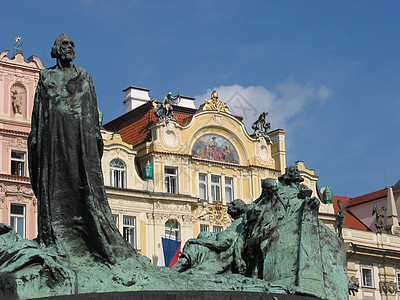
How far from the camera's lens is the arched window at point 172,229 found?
35125 mm

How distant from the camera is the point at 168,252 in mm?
31625

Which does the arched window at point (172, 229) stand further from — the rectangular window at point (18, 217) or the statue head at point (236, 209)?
the statue head at point (236, 209)

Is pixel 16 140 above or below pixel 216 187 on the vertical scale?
above

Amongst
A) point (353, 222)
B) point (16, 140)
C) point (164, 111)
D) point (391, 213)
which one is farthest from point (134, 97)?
point (391, 213)

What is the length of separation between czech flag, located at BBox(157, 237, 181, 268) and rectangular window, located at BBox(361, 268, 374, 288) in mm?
12047

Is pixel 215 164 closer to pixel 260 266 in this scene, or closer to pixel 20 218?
pixel 20 218

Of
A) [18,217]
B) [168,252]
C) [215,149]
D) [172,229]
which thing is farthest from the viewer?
[215,149]

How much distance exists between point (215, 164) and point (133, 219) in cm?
457

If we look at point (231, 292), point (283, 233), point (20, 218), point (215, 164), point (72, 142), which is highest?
point (215, 164)

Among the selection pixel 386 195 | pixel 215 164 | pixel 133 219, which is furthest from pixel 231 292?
pixel 386 195

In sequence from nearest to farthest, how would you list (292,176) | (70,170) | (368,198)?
(70,170)
(292,176)
(368,198)

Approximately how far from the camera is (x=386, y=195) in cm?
4781

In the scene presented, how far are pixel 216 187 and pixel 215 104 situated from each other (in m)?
3.38

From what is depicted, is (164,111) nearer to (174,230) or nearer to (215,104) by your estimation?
(215,104)
